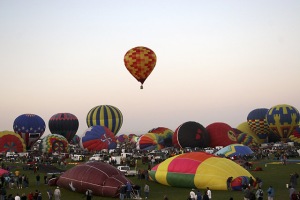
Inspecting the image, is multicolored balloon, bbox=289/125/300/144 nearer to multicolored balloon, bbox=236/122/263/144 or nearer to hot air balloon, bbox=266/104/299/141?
hot air balloon, bbox=266/104/299/141

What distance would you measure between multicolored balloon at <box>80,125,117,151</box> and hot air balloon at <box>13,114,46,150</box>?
896 cm

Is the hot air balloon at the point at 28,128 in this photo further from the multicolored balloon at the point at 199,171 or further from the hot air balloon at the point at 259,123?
the multicolored balloon at the point at 199,171

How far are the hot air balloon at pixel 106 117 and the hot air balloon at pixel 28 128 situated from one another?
1156 cm

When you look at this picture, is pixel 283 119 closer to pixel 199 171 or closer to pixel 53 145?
pixel 53 145

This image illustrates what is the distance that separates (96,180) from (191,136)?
33641 millimetres

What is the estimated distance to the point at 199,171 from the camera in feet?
72.2

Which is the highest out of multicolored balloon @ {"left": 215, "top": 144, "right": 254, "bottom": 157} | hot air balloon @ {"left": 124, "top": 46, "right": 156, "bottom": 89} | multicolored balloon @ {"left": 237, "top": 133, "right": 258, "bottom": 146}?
hot air balloon @ {"left": 124, "top": 46, "right": 156, "bottom": 89}

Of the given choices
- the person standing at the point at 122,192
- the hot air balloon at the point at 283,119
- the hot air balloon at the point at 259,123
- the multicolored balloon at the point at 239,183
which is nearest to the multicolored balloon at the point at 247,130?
the hot air balloon at the point at 259,123

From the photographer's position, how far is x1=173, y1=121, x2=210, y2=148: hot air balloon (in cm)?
5288

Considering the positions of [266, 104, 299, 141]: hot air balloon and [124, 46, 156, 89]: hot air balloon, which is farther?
[266, 104, 299, 141]: hot air balloon

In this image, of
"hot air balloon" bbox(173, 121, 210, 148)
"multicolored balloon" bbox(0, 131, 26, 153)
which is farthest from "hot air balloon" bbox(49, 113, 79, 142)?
"hot air balloon" bbox(173, 121, 210, 148)

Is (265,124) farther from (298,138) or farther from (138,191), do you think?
(138,191)

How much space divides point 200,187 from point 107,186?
5.21m

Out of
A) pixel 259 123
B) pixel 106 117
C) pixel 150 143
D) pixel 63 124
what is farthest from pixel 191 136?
pixel 63 124
